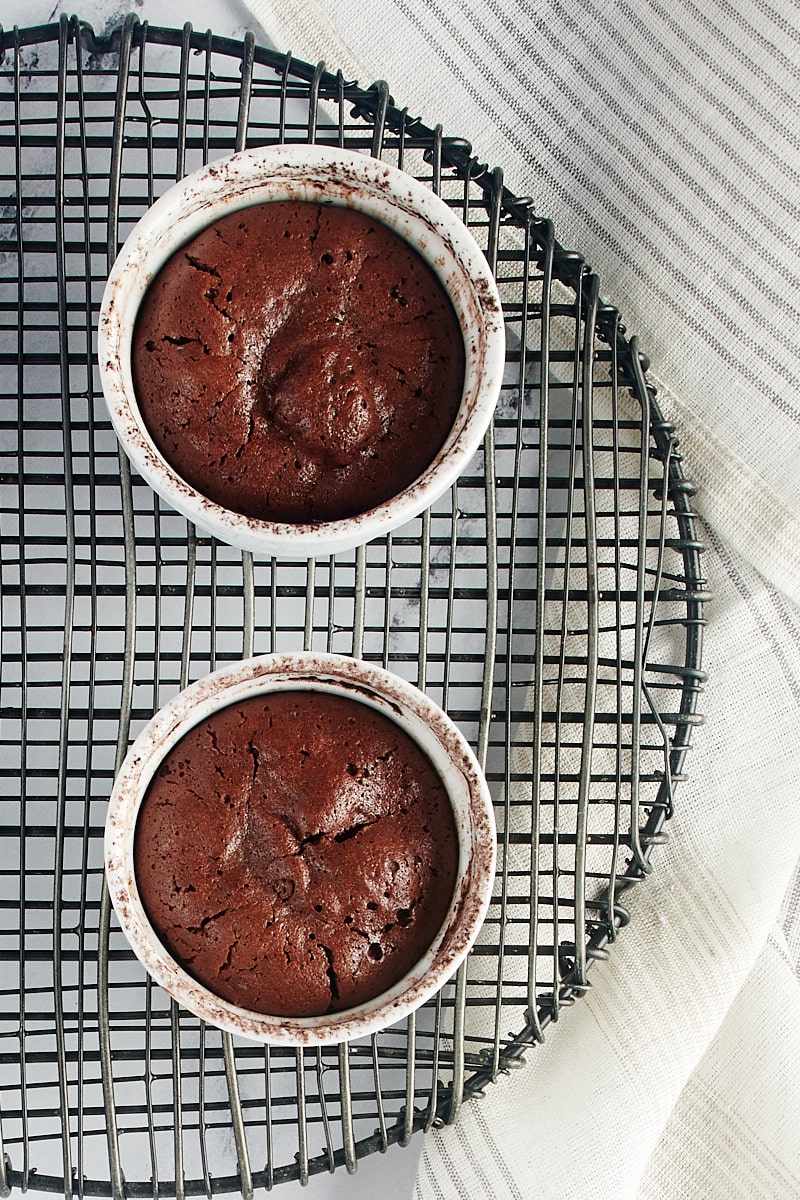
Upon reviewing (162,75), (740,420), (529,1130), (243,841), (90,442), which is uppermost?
(162,75)

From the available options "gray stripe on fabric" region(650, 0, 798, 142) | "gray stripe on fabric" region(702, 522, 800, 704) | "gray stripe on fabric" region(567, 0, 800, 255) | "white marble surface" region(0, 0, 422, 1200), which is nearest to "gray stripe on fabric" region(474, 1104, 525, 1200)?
"white marble surface" region(0, 0, 422, 1200)

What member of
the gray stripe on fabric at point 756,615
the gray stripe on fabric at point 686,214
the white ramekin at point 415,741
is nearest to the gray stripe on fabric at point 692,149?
the gray stripe on fabric at point 686,214

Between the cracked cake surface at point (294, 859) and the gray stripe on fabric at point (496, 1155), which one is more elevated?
the cracked cake surface at point (294, 859)

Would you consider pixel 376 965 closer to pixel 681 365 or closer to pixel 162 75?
pixel 681 365

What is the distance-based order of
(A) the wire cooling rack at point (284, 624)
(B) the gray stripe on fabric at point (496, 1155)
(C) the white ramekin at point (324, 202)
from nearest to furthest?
(C) the white ramekin at point (324, 202)
(A) the wire cooling rack at point (284, 624)
(B) the gray stripe on fabric at point (496, 1155)

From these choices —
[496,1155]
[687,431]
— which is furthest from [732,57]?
[496,1155]

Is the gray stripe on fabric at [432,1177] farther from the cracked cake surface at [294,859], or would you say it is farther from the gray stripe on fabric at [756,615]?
the gray stripe on fabric at [756,615]

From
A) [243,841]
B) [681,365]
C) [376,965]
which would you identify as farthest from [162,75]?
[376,965]
